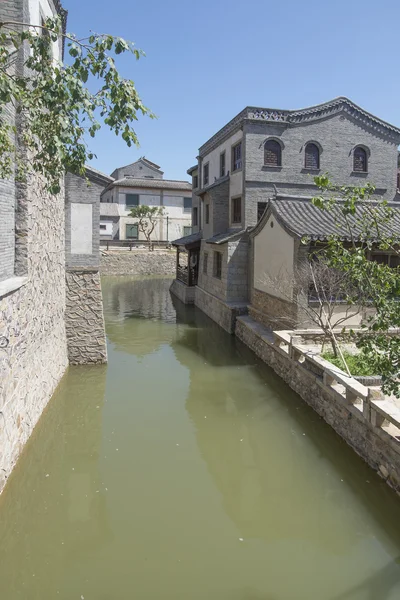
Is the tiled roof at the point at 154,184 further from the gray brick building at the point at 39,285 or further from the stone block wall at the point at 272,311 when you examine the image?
the gray brick building at the point at 39,285

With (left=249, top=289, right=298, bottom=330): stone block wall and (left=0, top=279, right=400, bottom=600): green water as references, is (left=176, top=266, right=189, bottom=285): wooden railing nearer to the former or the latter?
(left=249, top=289, right=298, bottom=330): stone block wall

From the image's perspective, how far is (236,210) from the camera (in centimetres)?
2108

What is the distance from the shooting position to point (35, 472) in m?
7.48

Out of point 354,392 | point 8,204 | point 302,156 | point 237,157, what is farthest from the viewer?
point 237,157

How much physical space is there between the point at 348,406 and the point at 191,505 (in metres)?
3.43

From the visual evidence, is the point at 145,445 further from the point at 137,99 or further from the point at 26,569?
the point at 137,99

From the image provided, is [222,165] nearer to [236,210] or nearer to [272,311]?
[236,210]

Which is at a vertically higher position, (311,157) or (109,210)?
(109,210)

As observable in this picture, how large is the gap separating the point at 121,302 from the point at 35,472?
704 inches

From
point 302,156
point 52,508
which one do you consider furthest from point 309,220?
point 52,508

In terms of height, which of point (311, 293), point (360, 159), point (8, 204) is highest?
point (360, 159)

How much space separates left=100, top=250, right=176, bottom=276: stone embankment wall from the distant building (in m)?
6.79

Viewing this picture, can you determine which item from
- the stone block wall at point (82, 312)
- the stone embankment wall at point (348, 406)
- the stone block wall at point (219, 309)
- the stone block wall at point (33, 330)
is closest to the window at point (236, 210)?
the stone block wall at point (219, 309)

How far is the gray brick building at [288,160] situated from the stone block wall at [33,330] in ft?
27.7
